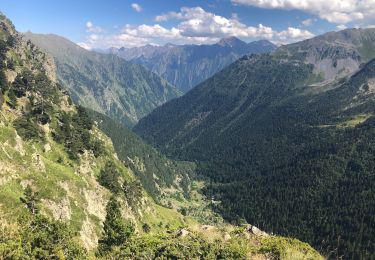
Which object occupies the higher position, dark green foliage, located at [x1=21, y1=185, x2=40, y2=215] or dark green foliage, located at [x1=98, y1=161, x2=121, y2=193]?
dark green foliage, located at [x1=21, y1=185, x2=40, y2=215]

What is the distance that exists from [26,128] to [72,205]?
117ft

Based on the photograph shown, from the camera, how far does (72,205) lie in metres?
101

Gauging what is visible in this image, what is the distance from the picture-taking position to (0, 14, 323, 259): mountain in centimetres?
4216

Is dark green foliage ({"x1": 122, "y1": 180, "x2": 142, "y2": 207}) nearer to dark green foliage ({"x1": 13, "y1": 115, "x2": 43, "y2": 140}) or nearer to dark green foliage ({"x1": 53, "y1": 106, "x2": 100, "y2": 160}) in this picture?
dark green foliage ({"x1": 53, "y1": 106, "x2": 100, "y2": 160})

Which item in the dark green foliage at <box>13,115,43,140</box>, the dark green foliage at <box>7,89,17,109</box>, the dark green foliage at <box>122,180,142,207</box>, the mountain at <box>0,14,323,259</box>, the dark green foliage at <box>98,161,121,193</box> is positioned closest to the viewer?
the mountain at <box>0,14,323,259</box>

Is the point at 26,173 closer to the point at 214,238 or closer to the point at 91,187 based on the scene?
the point at 91,187

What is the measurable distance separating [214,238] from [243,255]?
24.0 feet

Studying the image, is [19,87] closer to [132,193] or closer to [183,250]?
[132,193]

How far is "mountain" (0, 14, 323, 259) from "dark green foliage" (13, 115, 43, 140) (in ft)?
0.94

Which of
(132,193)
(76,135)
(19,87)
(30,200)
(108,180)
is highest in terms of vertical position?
(19,87)

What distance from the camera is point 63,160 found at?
424 feet

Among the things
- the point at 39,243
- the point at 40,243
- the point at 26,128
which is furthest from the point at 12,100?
the point at 40,243

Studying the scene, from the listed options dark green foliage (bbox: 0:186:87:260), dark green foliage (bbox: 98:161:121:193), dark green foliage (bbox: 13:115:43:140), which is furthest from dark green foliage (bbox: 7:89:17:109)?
dark green foliage (bbox: 0:186:87:260)

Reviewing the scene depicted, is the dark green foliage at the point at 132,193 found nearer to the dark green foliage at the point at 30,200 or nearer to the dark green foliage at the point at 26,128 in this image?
the dark green foliage at the point at 26,128
